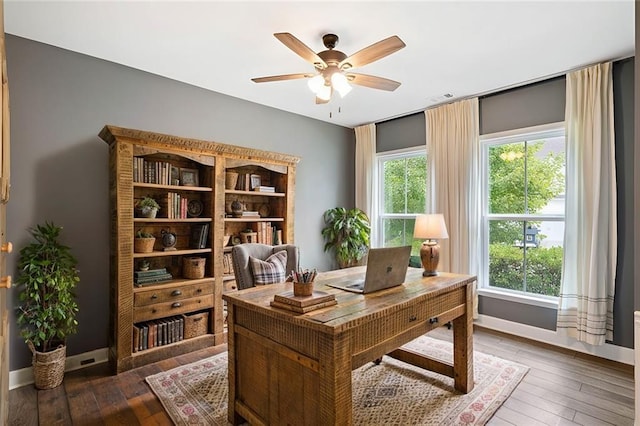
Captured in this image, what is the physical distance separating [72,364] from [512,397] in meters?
3.47

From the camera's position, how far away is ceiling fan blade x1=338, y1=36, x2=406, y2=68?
201 cm

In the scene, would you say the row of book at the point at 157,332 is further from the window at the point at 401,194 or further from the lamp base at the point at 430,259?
the window at the point at 401,194

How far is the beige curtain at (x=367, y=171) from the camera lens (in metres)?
5.00

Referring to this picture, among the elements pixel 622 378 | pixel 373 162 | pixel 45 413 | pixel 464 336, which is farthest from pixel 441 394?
pixel 373 162

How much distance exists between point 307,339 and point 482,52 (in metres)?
2.70

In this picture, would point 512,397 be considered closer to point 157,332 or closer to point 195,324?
point 195,324

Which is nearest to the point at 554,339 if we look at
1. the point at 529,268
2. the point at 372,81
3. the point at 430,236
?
the point at 529,268

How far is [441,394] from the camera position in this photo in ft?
7.95

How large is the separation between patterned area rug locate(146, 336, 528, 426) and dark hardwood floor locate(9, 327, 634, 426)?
0.09 metres

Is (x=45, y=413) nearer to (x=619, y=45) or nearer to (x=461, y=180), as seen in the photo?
(x=461, y=180)

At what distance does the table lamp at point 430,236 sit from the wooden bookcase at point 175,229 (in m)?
1.62

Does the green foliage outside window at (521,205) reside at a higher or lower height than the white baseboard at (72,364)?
higher

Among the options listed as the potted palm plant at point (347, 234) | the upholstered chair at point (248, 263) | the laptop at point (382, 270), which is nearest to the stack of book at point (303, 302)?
the laptop at point (382, 270)

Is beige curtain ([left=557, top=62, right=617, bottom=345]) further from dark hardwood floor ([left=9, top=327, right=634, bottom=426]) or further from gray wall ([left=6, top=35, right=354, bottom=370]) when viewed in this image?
gray wall ([left=6, top=35, right=354, bottom=370])
